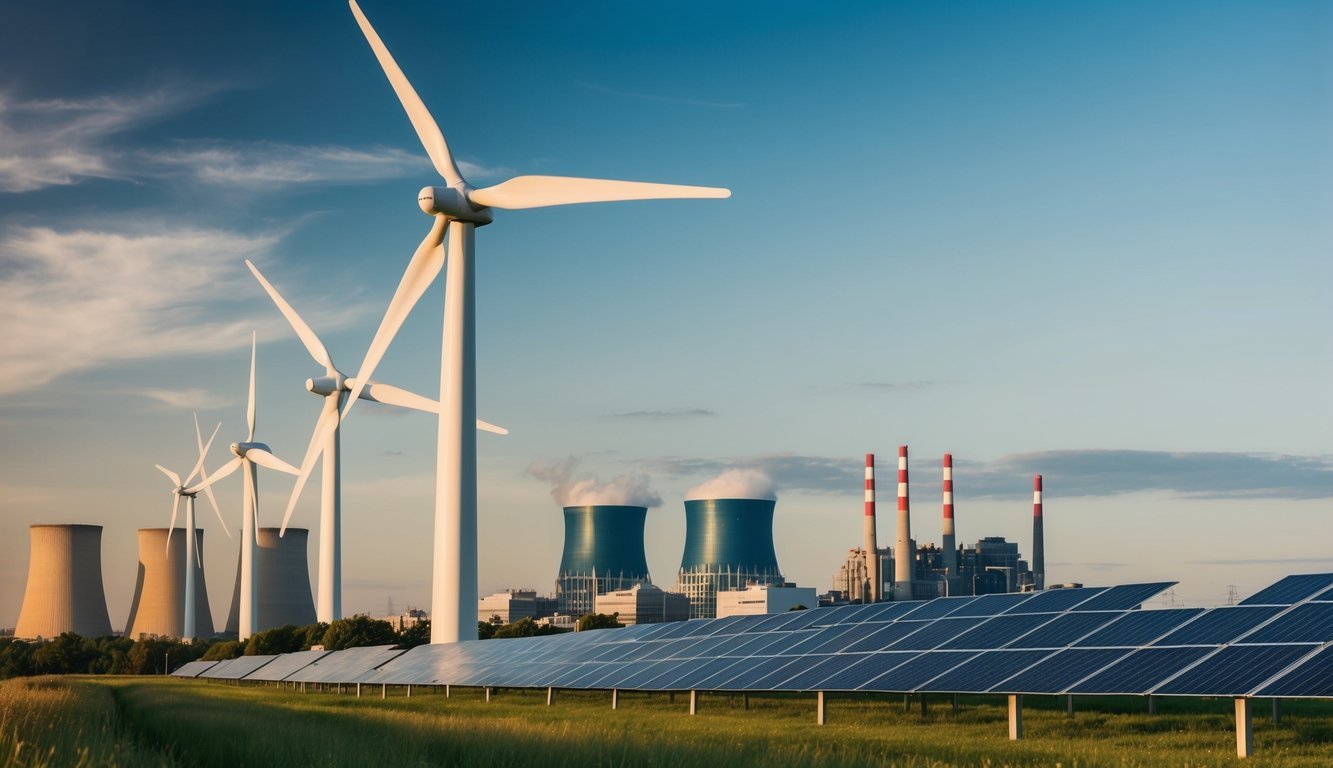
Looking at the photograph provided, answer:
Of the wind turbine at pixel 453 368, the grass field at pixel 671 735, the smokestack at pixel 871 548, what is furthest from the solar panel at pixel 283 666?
the smokestack at pixel 871 548

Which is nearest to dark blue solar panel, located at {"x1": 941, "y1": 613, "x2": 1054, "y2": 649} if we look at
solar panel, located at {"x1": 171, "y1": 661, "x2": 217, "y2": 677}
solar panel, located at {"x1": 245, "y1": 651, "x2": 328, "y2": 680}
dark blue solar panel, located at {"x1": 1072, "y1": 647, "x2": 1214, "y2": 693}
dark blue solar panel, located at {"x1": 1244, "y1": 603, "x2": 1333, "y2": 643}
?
dark blue solar panel, located at {"x1": 1072, "y1": 647, "x2": 1214, "y2": 693}

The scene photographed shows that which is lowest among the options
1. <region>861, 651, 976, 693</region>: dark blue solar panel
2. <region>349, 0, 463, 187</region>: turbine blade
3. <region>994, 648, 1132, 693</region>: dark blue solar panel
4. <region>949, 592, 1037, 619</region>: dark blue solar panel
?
<region>861, 651, 976, 693</region>: dark blue solar panel

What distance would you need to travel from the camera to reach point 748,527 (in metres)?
194

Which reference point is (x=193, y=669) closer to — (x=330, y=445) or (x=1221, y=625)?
(x=330, y=445)

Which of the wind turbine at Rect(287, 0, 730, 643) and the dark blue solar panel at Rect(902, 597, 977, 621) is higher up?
the wind turbine at Rect(287, 0, 730, 643)

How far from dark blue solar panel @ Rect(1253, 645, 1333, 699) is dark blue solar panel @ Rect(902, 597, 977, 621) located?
51.6 feet

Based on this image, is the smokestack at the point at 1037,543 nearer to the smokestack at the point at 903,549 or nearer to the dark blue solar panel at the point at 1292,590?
the smokestack at the point at 903,549

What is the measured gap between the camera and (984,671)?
1206 inches

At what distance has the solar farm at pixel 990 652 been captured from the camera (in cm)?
2598

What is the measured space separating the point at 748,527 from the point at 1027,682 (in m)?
166

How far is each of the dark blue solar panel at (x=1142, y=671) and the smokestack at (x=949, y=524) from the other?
146 metres

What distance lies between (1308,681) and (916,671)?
10.6 meters

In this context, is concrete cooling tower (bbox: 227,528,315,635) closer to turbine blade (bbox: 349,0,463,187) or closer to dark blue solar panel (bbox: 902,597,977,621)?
turbine blade (bbox: 349,0,463,187)

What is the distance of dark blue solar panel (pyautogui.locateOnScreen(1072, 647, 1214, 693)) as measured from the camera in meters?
26.5
